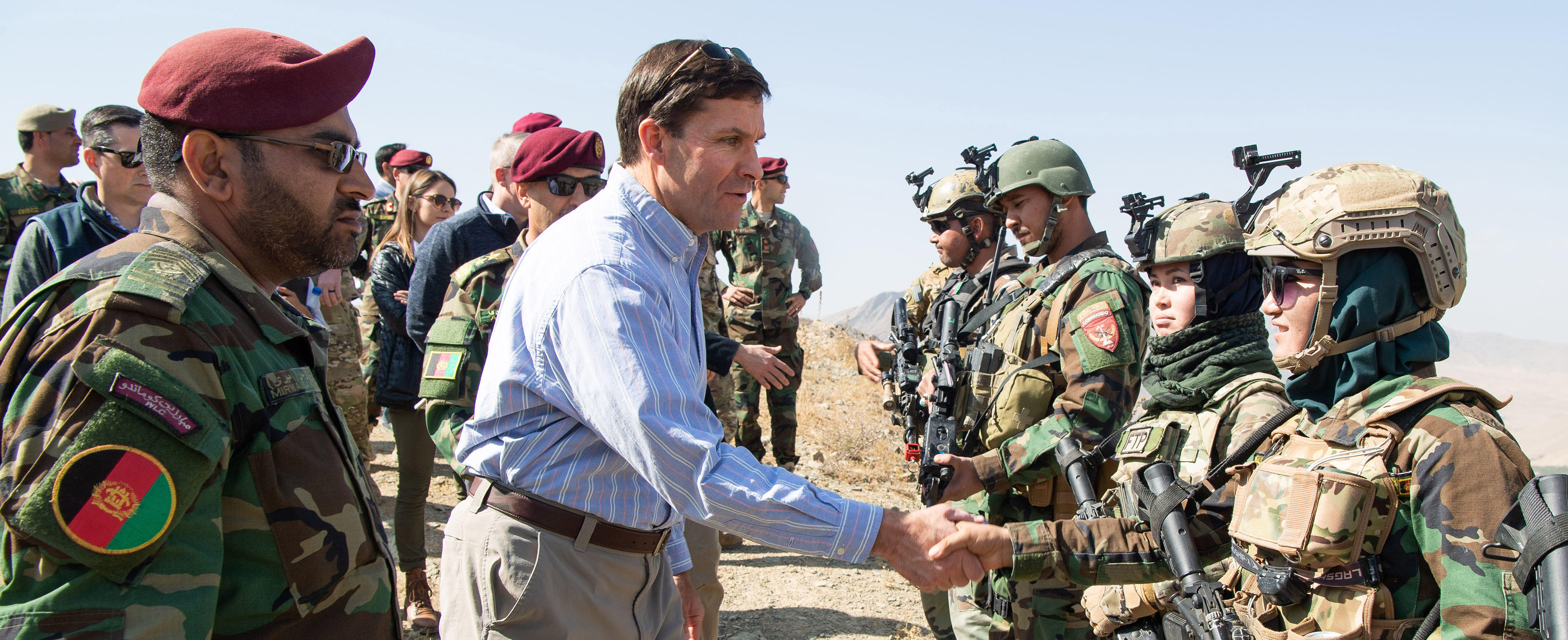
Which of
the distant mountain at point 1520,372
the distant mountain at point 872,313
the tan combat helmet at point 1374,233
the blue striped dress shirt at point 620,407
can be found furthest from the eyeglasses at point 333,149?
the distant mountain at point 872,313

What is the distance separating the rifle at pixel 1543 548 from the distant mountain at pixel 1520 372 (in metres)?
9.31

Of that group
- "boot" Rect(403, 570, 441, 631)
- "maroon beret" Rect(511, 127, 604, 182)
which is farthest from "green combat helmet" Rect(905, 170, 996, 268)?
"boot" Rect(403, 570, 441, 631)

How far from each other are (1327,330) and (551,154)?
297cm

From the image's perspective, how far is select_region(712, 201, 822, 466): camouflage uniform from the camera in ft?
25.3

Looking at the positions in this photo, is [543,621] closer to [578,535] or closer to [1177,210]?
[578,535]

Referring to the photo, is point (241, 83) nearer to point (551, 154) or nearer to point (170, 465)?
point (170, 465)

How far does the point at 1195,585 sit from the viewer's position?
2414 millimetres

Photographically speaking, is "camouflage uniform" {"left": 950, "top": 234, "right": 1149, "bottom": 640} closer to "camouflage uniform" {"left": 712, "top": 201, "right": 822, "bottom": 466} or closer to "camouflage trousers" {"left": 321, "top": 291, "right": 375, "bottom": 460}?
"camouflage uniform" {"left": 712, "top": 201, "right": 822, "bottom": 466}

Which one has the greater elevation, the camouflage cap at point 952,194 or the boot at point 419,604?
the camouflage cap at point 952,194

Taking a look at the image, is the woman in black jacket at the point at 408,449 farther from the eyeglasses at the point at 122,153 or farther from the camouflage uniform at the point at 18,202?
the camouflage uniform at the point at 18,202

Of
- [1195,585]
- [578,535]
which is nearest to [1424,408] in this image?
[1195,585]

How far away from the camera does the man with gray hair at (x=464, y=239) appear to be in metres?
4.39

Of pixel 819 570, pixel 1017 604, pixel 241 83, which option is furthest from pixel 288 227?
pixel 819 570

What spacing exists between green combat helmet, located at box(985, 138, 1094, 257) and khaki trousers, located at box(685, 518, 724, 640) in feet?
6.76
